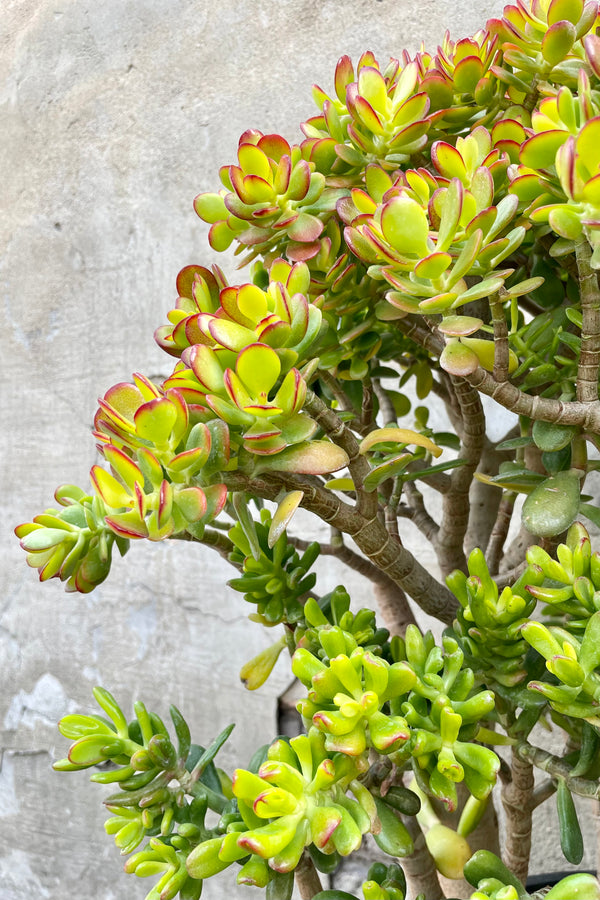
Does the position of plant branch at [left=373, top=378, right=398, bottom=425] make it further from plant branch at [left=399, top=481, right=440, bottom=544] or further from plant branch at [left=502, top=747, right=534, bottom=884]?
plant branch at [left=502, top=747, right=534, bottom=884]

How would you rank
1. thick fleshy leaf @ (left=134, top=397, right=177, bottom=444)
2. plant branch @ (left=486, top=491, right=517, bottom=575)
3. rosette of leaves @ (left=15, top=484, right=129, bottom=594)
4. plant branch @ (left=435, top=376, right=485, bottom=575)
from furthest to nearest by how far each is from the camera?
plant branch @ (left=486, top=491, right=517, bottom=575), plant branch @ (left=435, top=376, right=485, bottom=575), rosette of leaves @ (left=15, top=484, right=129, bottom=594), thick fleshy leaf @ (left=134, top=397, right=177, bottom=444)

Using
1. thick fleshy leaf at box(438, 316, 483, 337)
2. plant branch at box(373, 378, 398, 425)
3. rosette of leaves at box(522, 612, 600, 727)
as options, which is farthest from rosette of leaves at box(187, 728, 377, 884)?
plant branch at box(373, 378, 398, 425)

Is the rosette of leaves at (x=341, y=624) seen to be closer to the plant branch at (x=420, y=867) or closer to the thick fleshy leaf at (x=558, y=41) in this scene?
the plant branch at (x=420, y=867)

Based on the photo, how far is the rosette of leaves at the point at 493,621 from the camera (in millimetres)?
443

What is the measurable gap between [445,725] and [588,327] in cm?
23

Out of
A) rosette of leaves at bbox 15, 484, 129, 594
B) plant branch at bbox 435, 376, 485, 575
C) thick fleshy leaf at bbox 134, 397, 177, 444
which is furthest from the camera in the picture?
plant branch at bbox 435, 376, 485, 575

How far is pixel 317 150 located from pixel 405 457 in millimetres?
237

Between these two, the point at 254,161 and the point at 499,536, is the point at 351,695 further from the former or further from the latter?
the point at 499,536

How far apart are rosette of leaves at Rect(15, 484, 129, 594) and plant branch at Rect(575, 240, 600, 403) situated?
284 millimetres

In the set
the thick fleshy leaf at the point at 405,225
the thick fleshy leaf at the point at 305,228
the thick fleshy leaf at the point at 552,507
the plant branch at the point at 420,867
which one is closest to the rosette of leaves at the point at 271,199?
the thick fleshy leaf at the point at 305,228

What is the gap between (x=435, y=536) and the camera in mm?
727

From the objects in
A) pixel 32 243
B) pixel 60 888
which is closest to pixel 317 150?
pixel 32 243

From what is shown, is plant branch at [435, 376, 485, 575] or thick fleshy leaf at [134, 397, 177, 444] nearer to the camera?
thick fleshy leaf at [134, 397, 177, 444]

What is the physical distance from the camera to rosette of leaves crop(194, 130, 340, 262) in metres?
0.44
